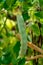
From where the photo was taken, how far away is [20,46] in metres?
1.11

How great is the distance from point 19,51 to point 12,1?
240 millimetres

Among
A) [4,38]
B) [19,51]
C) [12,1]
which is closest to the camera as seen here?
[12,1]

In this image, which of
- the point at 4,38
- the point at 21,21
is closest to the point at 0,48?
the point at 4,38

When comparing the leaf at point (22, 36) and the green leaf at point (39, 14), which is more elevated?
the green leaf at point (39, 14)

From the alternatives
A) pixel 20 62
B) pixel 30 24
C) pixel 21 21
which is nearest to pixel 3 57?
pixel 20 62

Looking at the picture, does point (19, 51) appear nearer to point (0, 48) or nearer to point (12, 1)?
point (0, 48)

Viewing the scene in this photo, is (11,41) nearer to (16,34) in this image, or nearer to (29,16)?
(16,34)

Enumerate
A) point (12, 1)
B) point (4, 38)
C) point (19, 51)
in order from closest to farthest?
point (12, 1) < point (19, 51) < point (4, 38)

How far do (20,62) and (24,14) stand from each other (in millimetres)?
261

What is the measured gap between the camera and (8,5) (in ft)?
3.31

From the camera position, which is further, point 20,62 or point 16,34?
point 16,34

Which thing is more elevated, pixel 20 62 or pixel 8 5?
pixel 8 5

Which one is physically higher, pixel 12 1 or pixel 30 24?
pixel 12 1

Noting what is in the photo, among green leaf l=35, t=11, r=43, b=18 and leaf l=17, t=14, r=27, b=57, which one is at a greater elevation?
green leaf l=35, t=11, r=43, b=18
